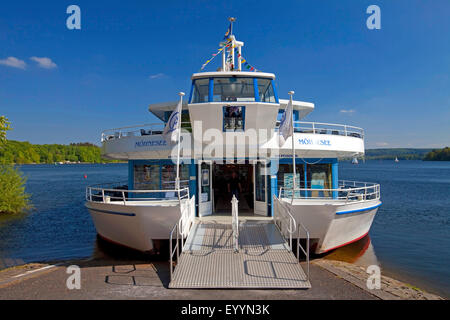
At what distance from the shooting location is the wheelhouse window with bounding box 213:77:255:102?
10953 mm

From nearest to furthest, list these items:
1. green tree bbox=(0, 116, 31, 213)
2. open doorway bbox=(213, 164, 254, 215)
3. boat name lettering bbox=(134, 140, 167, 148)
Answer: boat name lettering bbox=(134, 140, 167, 148) → open doorway bbox=(213, 164, 254, 215) → green tree bbox=(0, 116, 31, 213)

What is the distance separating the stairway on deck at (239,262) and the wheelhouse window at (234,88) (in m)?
4.85

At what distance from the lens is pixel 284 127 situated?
32.4ft

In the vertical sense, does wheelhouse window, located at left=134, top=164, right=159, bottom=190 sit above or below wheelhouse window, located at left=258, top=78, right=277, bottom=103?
below

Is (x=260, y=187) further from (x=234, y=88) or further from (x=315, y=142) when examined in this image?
(x=234, y=88)

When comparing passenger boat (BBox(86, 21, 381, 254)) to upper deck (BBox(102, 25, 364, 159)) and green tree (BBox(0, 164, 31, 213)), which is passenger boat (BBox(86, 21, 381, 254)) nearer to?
upper deck (BBox(102, 25, 364, 159))

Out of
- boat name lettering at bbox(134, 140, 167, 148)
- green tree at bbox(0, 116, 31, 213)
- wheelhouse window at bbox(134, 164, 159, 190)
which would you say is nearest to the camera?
boat name lettering at bbox(134, 140, 167, 148)

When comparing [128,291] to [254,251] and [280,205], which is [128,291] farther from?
[280,205]

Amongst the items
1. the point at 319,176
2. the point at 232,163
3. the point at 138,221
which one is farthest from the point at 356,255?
the point at 138,221

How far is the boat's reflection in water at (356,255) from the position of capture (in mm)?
12170

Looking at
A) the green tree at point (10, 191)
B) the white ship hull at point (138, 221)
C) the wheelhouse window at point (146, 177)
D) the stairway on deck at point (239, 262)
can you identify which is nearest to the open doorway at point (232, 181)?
the wheelhouse window at point (146, 177)

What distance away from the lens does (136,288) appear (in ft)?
22.8

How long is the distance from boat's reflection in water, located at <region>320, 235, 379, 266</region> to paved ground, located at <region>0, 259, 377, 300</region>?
443 cm

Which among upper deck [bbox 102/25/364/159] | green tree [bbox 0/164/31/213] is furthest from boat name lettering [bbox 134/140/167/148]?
green tree [bbox 0/164/31/213]
